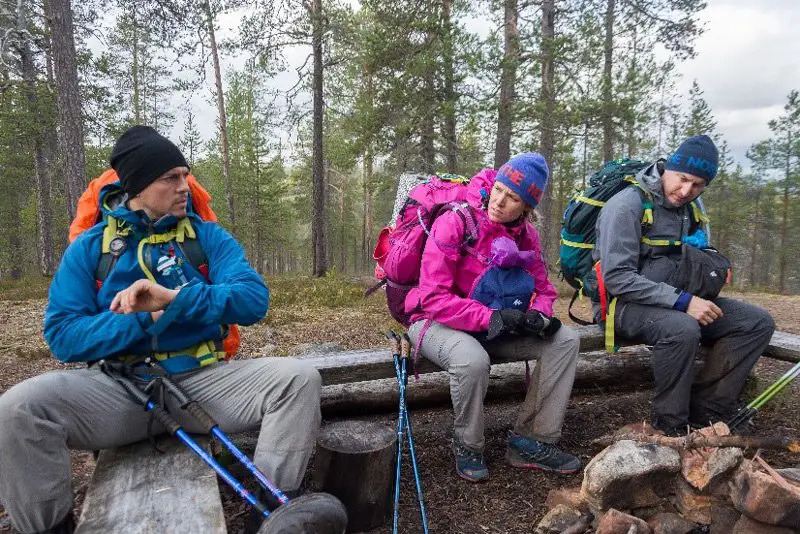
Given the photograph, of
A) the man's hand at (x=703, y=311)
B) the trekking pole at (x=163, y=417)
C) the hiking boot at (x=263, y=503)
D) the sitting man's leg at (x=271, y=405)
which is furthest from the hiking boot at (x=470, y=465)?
the man's hand at (x=703, y=311)

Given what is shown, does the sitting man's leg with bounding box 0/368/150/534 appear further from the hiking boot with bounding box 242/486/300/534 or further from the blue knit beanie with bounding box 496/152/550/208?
the blue knit beanie with bounding box 496/152/550/208

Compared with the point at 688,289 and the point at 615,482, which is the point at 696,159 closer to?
the point at 688,289

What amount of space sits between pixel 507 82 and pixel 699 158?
29.8 feet

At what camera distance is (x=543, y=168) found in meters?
3.55

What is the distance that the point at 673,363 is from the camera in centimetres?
363

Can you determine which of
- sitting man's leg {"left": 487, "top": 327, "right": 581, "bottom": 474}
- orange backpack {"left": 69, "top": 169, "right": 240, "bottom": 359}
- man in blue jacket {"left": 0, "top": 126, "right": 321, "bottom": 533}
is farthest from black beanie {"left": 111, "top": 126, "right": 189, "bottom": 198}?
sitting man's leg {"left": 487, "top": 327, "right": 581, "bottom": 474}

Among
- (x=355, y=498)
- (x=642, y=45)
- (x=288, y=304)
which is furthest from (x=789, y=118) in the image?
(x=355, y=498)

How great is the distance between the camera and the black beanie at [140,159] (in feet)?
8.96

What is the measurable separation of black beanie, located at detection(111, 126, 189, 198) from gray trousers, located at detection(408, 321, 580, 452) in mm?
2029

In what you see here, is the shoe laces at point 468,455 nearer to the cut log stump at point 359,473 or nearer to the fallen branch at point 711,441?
the cut log stump at point 359,473

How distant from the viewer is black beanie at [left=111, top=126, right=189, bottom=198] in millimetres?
2730

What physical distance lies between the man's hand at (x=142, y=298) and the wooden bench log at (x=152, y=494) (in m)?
0.76

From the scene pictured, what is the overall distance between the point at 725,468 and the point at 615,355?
2.51 m

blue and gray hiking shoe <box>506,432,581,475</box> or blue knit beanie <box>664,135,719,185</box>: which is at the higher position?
blue knit beanie <box>664,135,719,185</box>
